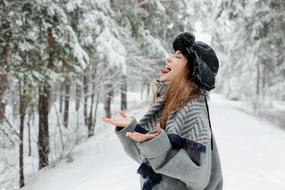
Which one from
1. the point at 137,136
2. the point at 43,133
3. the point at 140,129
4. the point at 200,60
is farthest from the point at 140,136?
the point at 43,133

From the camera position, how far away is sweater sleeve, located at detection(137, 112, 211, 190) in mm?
2314

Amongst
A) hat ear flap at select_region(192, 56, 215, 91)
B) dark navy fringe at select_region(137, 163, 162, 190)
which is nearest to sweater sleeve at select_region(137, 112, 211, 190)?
dark navy fringe at select_region(137, 163, 162, 190)

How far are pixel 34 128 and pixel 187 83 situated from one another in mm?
24337

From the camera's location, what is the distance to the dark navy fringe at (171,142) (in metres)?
2.36

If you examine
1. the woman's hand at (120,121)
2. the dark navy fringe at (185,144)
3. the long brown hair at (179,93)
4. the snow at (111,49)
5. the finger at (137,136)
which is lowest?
the dark navy fringe at (185,144)

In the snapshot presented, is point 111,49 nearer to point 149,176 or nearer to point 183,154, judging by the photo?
point 149,176

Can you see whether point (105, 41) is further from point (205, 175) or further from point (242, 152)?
point (205, 175)

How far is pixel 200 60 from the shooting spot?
8.43 ft

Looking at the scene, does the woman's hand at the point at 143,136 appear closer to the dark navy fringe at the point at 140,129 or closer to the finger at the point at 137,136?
the finger at the point at 137,136

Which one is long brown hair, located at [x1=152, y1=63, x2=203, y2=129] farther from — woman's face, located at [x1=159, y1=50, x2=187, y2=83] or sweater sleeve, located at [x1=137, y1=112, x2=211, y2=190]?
sweater sleeve, located at [x1=137, y1=112, x2=211, y2=190]

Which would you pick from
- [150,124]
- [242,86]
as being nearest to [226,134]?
[150,124]


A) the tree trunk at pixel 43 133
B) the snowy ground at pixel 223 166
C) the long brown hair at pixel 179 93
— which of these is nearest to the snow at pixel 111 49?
the snowy ground at pixel 223 166

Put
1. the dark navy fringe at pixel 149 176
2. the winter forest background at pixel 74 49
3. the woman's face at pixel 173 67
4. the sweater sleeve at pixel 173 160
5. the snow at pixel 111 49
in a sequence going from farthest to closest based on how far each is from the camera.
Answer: the snow at pixel 111 49 < the winter forest background at pixel 74 49 < the woman's face at pixel 173 67 < the dark navy fringe at pixel 149 176 < the sweater sleeve at pixel 173 160

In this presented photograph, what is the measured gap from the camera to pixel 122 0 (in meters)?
13.3
